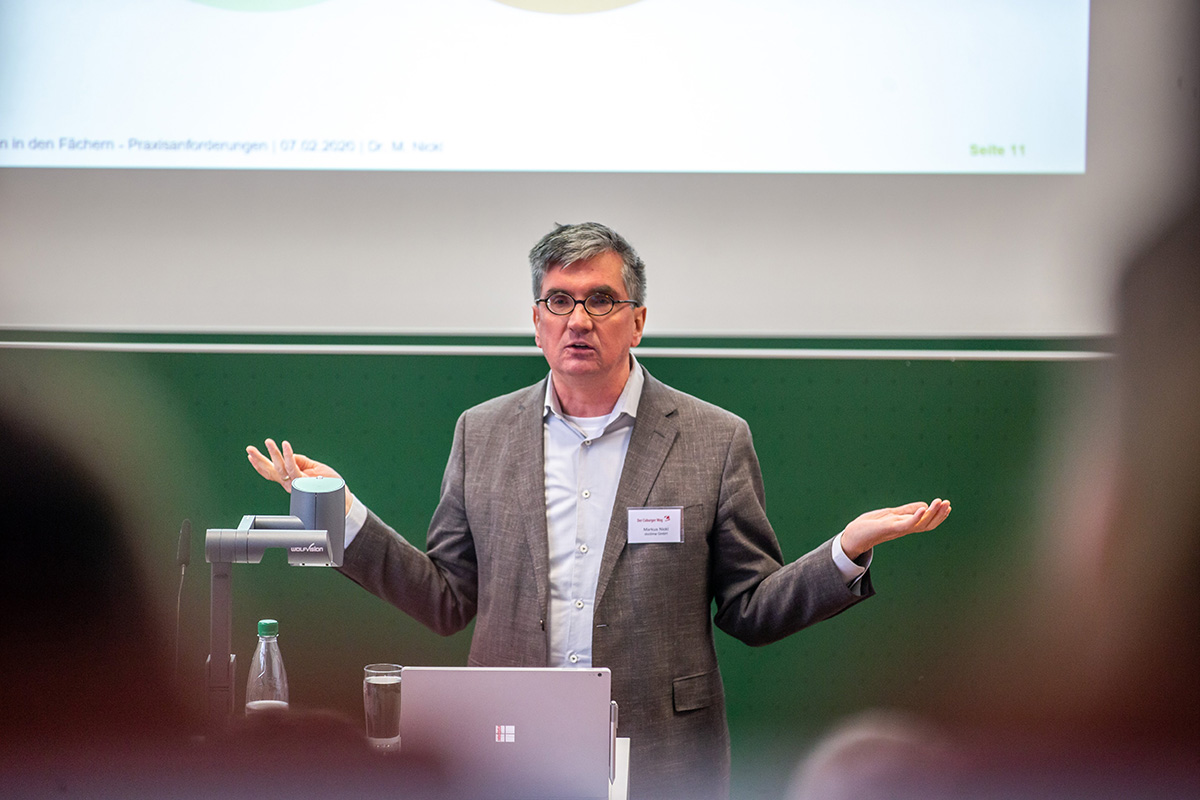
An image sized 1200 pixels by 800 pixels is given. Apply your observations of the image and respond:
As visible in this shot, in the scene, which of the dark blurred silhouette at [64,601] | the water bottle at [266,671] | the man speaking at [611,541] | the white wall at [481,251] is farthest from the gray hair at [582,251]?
the dark blurred silhouette at [64,601]

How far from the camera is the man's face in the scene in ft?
6.95

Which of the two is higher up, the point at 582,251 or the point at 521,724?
the point at 582,251

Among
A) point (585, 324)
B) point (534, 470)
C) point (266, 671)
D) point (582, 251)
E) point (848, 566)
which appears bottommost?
point (266, 671)

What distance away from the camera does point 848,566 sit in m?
1.91

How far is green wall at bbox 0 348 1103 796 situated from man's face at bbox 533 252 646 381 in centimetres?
68

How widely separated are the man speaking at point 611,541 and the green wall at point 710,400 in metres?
0.64

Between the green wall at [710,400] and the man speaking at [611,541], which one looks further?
the green wall at [710,400]

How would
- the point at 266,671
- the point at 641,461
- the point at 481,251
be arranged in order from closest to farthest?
the point at 266,671, the point at 641,461, the point at 481,251

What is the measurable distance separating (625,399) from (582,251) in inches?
14.3

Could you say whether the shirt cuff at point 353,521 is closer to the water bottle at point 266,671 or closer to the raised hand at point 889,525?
the water bottle at point 266,671

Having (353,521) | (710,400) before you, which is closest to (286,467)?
(353,521)

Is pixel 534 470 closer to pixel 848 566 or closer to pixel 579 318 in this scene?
pixel 579 318

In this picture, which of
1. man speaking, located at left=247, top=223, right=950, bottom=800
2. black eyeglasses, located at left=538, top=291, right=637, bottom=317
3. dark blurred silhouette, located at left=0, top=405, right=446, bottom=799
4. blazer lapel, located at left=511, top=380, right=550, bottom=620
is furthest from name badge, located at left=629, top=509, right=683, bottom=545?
dark blurred silhouette, located at left=0, top=405, right=446, bottom=799

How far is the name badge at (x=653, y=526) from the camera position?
2.13m
